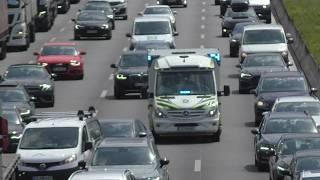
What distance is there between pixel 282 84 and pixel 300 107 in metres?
5.35

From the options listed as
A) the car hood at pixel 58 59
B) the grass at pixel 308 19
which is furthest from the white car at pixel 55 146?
the grass at pixel 308 19

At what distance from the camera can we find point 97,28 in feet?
244

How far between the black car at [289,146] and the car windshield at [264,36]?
1105 inches

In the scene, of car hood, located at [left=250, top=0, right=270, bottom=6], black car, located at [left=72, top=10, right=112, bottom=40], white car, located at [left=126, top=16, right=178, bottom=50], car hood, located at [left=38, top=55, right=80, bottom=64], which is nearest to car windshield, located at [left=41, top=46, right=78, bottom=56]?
car hood, located at [left=38, top=55, right=80, bottom=64]

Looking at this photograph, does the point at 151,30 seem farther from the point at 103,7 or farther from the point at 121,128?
the point at 121,128

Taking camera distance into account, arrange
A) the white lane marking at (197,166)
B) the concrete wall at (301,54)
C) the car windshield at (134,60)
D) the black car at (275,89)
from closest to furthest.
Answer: the white lane marking at (197,166) < the black car at (275,89) < the concrete wall at (301,54) < the car windshield at (134,60)

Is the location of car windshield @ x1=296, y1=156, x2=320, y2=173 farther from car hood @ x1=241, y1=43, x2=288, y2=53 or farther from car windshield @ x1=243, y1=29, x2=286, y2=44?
car windshield @ x1=243, y1=29, x2=286, y2=44

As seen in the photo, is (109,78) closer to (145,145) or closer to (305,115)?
(305,115)

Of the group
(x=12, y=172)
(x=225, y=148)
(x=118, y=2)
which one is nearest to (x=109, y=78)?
(x=225, y=148)

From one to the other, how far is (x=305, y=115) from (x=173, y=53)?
639 centimetres

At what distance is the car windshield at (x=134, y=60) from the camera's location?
173 feet

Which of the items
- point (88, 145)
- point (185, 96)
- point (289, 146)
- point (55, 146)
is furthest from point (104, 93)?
point (289, 146)

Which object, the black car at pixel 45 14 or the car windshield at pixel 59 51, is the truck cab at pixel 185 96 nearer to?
the car windshield at pixel 59 51

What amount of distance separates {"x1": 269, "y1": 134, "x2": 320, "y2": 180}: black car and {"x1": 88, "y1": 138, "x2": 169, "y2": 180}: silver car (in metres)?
2.68
